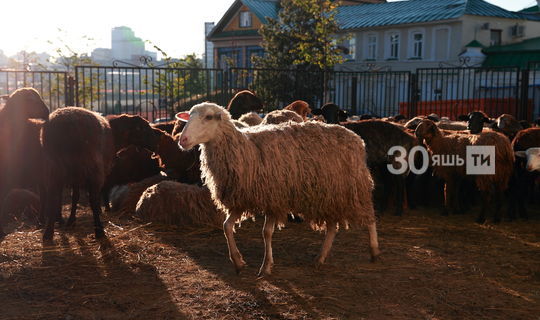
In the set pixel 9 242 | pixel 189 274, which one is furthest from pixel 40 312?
pixel 9 242

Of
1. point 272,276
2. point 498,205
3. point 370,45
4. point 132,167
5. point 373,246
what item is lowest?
point 272,276

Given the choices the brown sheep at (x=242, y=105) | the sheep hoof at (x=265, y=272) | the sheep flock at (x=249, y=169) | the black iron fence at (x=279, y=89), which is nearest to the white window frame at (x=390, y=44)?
the black iron fence at (x=279, y=89)

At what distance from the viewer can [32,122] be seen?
25.5 ft

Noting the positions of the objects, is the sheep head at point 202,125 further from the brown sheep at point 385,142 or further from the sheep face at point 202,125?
the brown sheep at point 385,142

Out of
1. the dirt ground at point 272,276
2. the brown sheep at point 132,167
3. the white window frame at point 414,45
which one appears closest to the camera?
the dirt ground at point 272,276

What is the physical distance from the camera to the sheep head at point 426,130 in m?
8.86

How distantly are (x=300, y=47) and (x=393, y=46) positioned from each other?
39.5 feet

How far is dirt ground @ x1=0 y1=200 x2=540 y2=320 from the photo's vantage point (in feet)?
15.1

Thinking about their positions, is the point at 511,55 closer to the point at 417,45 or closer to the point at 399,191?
the point at 417,45

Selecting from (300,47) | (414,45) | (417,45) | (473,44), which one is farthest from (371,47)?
(300,47)

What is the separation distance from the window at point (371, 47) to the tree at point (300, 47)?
27.3 ft

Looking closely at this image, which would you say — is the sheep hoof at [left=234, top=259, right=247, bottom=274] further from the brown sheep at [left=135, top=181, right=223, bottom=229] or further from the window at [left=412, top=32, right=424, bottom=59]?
the window at [left=412, top=32, right=424, bottom=59]

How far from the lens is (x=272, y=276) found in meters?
5.49

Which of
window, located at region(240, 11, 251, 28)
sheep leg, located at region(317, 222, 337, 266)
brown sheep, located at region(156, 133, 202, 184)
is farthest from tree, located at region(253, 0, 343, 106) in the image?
sheep leg, located at region(317, 222, 337, 266)
